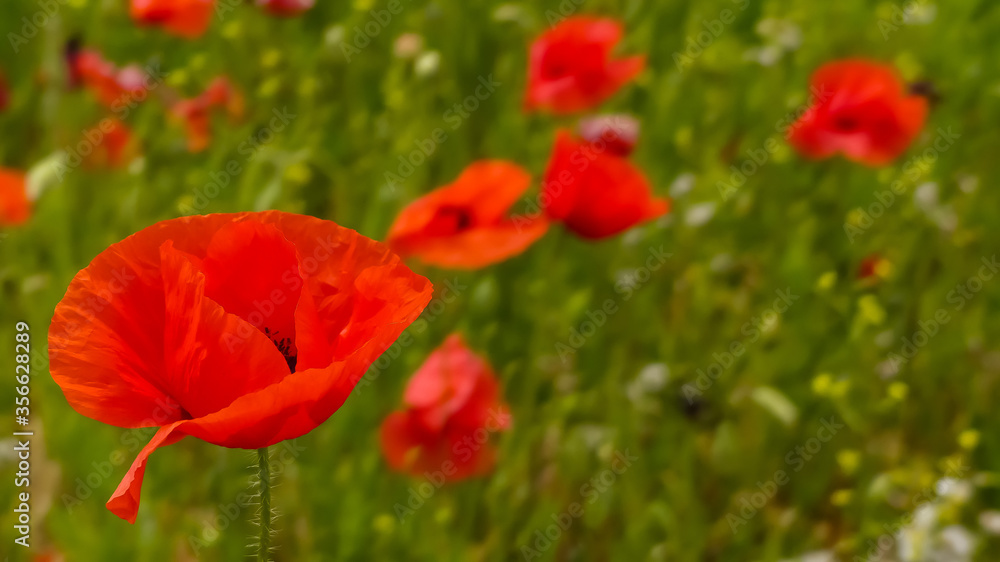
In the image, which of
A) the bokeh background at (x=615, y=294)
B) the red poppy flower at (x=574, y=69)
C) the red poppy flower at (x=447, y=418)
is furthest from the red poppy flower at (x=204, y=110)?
the red poppy flower at (x=447, y=418)

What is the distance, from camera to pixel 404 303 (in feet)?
1.33

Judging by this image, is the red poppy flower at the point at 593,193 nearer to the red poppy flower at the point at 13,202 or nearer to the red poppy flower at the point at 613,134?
the red poppy flower at the point at 613,134

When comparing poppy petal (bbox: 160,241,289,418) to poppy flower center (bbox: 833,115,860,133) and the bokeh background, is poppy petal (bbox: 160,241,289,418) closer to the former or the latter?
the bokeh background

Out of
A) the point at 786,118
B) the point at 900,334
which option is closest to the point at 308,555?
the point at 900,334

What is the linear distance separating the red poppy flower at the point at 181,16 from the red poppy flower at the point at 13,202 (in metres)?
0.30

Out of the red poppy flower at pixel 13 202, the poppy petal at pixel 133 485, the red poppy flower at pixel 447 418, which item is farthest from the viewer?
the red poppy flower at pixel 13 202

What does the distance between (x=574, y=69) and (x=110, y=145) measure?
64cm

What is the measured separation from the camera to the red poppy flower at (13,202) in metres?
1.11

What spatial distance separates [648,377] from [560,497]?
17 centimetres

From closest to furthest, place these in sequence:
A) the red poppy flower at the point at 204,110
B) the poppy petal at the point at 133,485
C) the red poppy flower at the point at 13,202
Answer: the poppy petal at the point at 133,485 → the red poppy flower at the point at 13,202 → the red poppy flower at the point at 204,110

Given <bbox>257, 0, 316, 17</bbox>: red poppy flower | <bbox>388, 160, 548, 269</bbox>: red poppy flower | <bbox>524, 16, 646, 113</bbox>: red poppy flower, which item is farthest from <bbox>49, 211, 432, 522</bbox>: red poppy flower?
<bbox>257, 0, 316, 17</bbox>: red poppy flower

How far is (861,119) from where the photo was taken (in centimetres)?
120

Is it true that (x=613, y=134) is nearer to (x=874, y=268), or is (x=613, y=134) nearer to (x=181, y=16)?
(x=874, y=268)

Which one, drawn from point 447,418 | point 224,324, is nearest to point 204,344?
point 224,324
